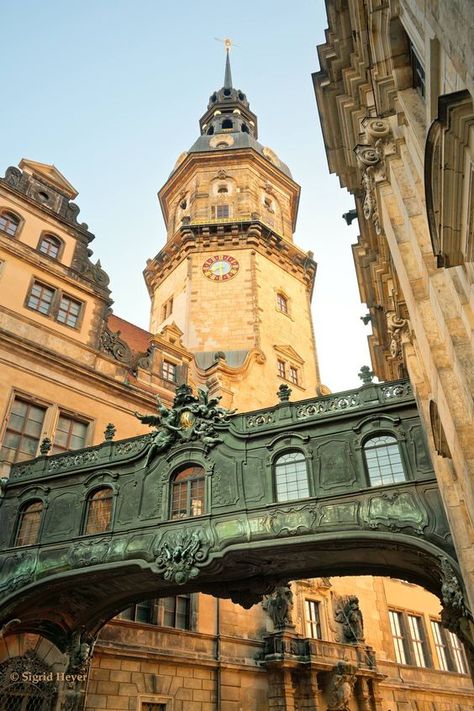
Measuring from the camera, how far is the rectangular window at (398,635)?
2381 cm

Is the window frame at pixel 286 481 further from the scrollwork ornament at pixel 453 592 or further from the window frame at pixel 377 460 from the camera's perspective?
the scrollwork ornament at pixel 453 592

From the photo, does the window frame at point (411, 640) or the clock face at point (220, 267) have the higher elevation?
the clock face at point (220, 267)

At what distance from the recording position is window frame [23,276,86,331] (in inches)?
746

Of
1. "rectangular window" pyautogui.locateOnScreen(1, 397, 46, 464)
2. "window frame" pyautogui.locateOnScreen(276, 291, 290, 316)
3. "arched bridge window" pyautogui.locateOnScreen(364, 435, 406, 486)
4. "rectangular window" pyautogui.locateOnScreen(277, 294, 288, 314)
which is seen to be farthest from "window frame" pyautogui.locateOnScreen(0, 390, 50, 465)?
"rectangular window" pyautogui.locateOnScreen(277, 294, 288, 314)

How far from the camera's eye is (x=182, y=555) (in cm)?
1166

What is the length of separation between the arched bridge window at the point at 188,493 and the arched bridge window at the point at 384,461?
3.91 meters

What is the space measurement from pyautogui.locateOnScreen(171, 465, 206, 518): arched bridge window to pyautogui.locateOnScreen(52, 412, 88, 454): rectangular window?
601 cm

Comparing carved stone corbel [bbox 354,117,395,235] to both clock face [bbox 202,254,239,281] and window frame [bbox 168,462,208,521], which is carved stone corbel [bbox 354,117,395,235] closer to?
window frame [bbox 168,462,208,521]

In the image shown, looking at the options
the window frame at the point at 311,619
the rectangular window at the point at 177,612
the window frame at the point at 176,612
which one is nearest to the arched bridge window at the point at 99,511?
the window frame at the point at 176,612

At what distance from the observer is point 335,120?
627 inches

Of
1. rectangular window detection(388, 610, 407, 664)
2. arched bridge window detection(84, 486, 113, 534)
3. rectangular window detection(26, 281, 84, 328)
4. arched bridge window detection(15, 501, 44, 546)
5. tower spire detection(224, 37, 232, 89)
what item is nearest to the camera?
arched bridge window detection(84, 486, 113, 534)

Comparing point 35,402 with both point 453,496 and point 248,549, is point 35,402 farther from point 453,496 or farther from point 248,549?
point 453,496

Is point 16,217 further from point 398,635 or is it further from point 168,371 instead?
point 398,635

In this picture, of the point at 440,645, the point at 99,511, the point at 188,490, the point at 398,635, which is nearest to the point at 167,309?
the point at 99,511
